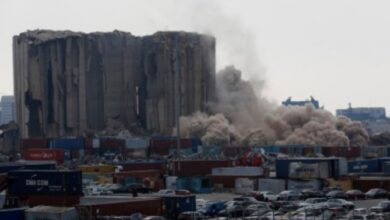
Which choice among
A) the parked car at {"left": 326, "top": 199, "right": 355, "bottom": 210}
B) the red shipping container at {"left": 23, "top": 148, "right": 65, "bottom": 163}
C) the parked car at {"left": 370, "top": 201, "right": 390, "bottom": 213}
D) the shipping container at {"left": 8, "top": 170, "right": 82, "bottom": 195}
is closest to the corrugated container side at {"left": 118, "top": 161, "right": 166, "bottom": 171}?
the red shipping container at {"left": 23, "top": 148, "right": 65, "bottom": 163}

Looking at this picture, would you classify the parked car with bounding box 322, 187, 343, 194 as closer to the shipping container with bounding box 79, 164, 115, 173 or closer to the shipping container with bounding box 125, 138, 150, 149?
the shipping container with bounding box 79, 164, 115, 173

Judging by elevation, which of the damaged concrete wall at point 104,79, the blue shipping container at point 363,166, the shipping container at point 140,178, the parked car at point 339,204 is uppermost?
the damaged concrete wall at point 104,79

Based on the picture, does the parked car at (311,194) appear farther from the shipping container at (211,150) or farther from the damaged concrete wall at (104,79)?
the damaged concrete wall at (104,79)

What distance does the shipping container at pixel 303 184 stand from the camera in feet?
165

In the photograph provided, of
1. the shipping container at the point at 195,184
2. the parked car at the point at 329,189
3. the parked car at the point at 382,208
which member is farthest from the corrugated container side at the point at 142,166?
the parked car at the point at 382,208

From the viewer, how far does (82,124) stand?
359 ft

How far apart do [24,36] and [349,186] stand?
63262 mm

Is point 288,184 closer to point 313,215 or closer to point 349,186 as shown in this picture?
point 349,186

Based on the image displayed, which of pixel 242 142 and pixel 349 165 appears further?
pixel 242 142

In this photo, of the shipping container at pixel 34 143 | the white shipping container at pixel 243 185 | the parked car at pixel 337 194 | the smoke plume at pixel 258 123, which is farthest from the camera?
the smoke plume at pixel 258 123

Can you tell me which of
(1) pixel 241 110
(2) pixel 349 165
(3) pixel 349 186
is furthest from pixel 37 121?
(3) pixel 349 186

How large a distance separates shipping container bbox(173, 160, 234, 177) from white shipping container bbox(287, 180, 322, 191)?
1011cm

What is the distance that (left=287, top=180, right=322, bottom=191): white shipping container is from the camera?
50438mm

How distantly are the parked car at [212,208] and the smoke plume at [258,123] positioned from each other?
2065 inches
